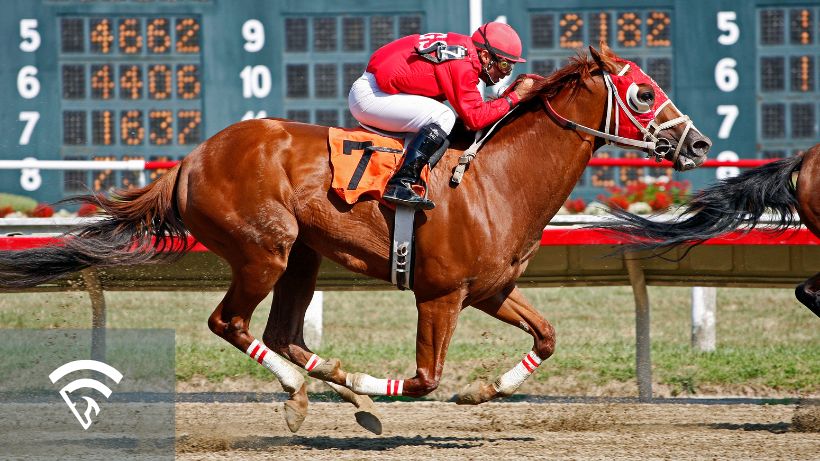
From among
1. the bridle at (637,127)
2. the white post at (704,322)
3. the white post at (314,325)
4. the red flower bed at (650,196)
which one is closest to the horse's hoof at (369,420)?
the bridle at (637,127)

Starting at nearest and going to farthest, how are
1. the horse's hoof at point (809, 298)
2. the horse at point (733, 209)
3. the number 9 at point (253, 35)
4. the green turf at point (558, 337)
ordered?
the horse's hoof at point (809, 298), the horse at point (733, 209), the green turf at point (558, 337), the number 9 at point (253, 35)

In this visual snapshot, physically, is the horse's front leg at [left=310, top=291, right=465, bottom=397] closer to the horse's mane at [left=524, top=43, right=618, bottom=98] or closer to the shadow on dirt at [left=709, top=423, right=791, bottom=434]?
the horse's mane at [left=524, top=43, right=618, bottom=98]

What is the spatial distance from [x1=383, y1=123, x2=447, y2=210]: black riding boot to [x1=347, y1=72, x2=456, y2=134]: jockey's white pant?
0.05 m

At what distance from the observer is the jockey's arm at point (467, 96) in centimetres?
511

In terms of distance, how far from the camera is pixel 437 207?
509cm

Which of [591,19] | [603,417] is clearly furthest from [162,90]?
[603,417]

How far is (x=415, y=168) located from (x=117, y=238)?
1490mm

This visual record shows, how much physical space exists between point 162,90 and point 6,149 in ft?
6.11

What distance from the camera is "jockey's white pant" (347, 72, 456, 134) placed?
514 centimetres

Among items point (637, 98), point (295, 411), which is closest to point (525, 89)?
point (637, 98)

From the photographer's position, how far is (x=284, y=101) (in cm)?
1143

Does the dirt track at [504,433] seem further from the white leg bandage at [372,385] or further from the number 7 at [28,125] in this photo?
the number 7 at [28,125]

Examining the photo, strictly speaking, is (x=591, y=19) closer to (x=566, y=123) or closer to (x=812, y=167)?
(x=812, y=167)

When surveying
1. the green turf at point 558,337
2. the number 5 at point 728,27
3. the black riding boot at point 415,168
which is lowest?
the green turf at point 558,337
